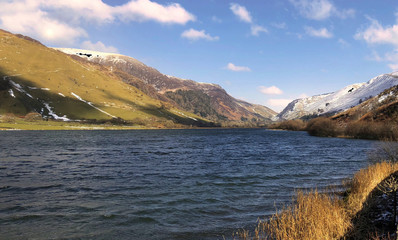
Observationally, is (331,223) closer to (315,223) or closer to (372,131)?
(315,223)

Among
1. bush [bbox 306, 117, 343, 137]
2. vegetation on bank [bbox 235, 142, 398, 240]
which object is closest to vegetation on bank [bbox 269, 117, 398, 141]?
bush [bbox 306, 117, 343, 137]

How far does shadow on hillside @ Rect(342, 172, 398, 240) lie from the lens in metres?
9.77

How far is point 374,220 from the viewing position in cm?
1119

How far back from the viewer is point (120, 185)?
78.8ft

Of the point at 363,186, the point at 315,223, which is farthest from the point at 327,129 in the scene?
the point at 315,223

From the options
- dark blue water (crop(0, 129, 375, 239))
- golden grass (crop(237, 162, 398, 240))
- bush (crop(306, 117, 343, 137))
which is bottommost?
dark blue water (crop(0, 129, 375, 239))

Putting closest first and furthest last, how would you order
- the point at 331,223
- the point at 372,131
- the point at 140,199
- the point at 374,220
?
1. the point at 331,223
2. the point at 374,220
3. the point at 140,199
4. the point at 372,131

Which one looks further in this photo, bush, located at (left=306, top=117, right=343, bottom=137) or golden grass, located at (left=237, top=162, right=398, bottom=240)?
bush, located at (left=306, top=117, right=343, bottom=137)

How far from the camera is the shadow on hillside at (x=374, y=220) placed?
9.77m

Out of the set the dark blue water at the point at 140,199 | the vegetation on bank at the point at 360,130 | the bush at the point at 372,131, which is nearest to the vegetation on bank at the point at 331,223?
the dark blue water at the point at 140,199

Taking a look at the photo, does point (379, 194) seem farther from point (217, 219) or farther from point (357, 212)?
point (217, 219)

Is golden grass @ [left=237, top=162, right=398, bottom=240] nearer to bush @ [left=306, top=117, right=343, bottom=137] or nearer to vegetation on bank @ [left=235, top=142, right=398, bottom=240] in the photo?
vegetation on bank @ [left=235, top=142, right=398, bottom=240]

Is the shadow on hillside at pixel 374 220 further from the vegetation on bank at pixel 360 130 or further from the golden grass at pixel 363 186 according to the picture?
the vegetation on bank at pixel 360 130

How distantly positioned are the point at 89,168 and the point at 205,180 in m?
16.0
